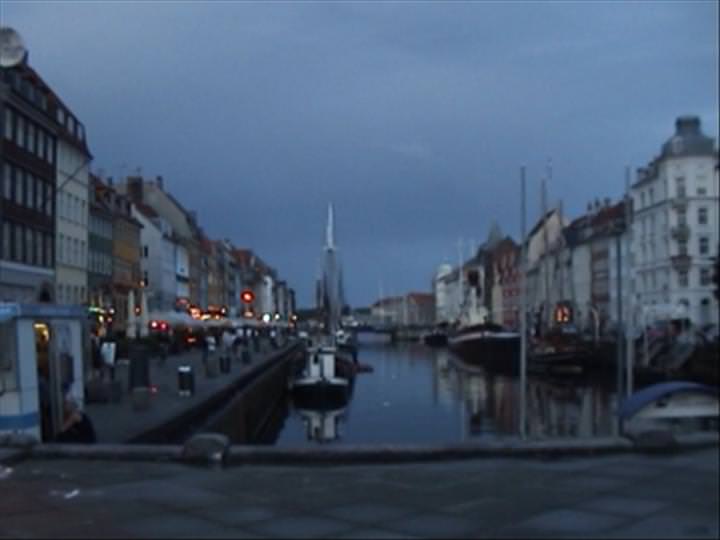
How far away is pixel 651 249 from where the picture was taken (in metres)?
63.1

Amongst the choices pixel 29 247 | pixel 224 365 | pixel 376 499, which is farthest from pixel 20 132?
pixel 376 499

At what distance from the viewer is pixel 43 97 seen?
72312 millimetres

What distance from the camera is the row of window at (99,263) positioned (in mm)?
89000

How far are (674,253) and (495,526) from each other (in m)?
47.0

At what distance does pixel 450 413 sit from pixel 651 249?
18816mm

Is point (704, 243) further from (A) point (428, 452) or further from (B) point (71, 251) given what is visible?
(B) point (71, 251)

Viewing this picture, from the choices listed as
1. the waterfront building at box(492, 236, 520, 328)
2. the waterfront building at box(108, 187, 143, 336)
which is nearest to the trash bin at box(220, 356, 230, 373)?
the waterfront building at box(108, 187, 143, 336)

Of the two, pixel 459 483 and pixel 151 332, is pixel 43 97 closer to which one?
pixel 151 332

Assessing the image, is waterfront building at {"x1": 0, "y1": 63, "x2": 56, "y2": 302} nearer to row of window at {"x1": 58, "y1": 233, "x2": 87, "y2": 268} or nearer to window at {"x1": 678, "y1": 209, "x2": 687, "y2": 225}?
row of window at {"x1": 58, "y1": 233, "x2": 87, "y2": 268}

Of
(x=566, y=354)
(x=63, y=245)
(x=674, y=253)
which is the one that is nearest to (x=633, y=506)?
(x=674, y=253)

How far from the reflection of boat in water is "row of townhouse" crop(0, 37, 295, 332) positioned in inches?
576

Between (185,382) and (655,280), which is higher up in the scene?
(655,280)

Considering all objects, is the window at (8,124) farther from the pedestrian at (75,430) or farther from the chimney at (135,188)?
the chimney at (135,188)

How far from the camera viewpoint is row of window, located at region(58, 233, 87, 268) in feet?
254
